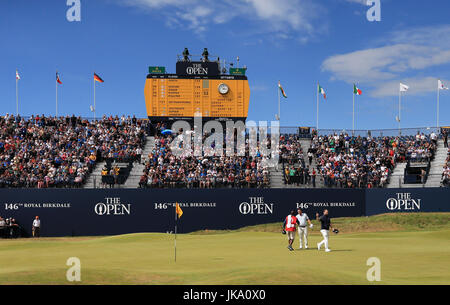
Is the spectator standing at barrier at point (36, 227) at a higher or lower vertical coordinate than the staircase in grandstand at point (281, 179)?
lower

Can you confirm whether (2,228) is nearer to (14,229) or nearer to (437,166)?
(14,229)

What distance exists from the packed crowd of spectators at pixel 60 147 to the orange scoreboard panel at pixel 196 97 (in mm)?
3481

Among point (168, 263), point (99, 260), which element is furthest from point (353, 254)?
point (99, 260)

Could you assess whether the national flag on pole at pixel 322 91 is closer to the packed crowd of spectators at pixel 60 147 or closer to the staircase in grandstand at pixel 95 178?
the packed crowd of spectators at pixel 60 147

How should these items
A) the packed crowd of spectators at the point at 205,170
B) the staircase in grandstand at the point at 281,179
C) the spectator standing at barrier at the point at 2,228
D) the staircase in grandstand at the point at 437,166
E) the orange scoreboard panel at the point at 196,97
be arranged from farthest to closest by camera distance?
the orange scoreboard panel at the point at 196,97 < the staircase in grandstand at the point at 281,179 < the staircase in grandstand at the point at 437,166 < the packed crowd of spectators at the point at 205,170 < the spectator standing at barrier at the point at 2,228

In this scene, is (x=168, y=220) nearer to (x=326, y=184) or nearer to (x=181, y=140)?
(x=181, y=140)

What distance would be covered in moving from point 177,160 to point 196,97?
7163 millimetres

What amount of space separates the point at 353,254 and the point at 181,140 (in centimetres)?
2486

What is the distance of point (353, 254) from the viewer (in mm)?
21094

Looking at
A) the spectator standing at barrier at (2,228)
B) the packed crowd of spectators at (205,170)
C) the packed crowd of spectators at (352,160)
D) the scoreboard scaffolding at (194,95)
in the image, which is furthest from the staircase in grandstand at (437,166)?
the spectator standing at barrier at (2,228)

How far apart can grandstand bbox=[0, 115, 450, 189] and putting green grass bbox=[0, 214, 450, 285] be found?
684 cm

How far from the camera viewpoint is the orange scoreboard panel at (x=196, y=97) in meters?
45.0
